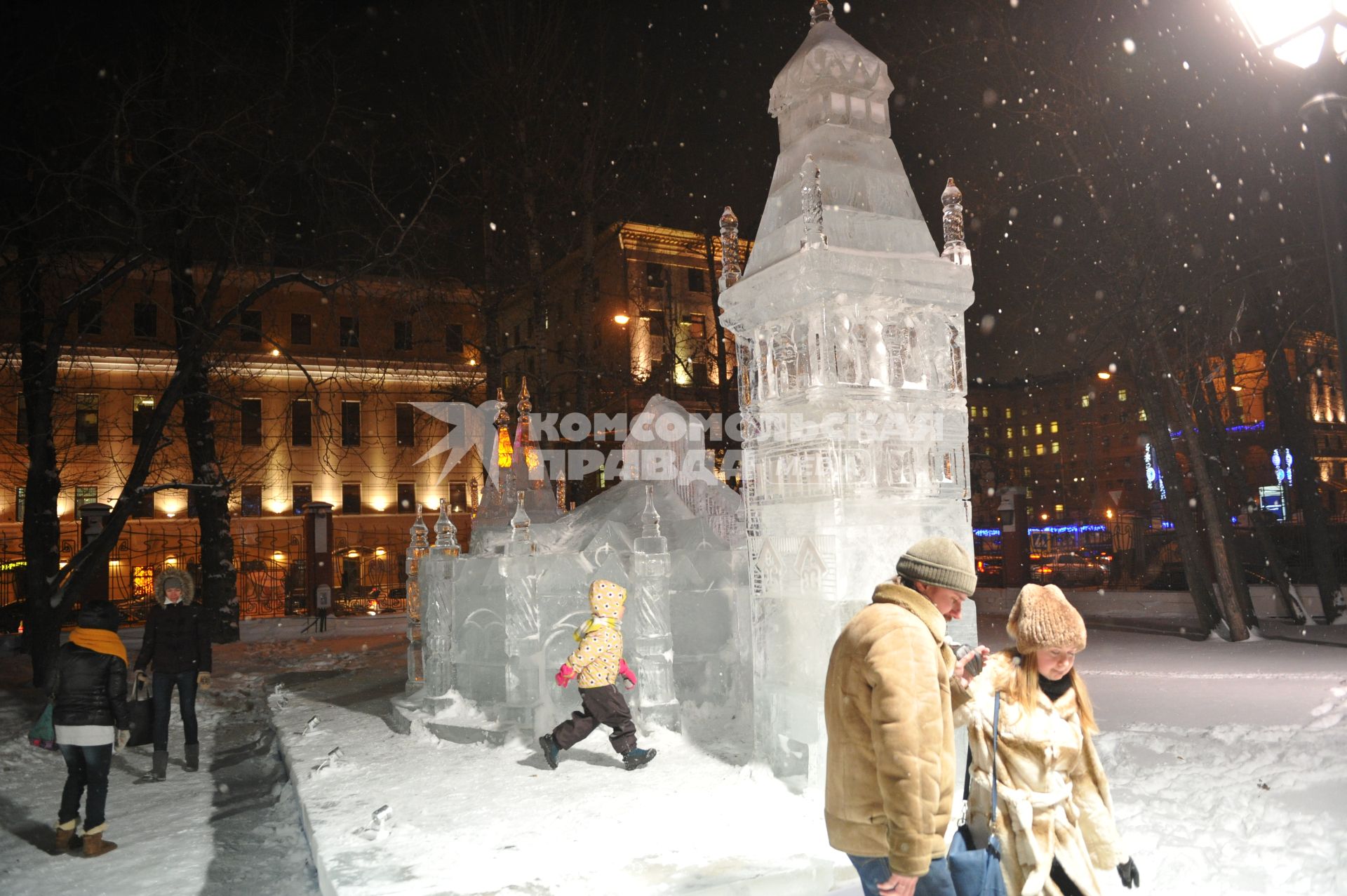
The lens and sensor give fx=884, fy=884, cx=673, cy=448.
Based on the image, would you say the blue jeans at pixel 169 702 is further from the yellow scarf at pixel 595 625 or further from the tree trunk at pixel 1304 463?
the tree trunk at pixel 1304 463

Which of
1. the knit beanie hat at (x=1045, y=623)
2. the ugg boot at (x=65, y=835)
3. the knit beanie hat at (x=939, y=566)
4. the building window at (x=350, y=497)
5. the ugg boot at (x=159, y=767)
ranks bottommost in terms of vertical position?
the ugg boot at (x=159, y=767)

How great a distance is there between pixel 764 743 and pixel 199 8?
13476 mm

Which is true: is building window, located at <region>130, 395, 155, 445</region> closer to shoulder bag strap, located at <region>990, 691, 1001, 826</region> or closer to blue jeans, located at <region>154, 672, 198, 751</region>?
blue jeans, located at <region>154, 672, 198, 751</region>

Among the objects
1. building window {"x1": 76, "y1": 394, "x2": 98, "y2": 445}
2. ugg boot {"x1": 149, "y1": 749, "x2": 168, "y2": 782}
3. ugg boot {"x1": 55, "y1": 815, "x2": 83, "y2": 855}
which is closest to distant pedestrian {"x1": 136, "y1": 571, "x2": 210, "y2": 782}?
ugg boot {"x1": 149, "y1": 749, "x2": 168, "y2": 782}

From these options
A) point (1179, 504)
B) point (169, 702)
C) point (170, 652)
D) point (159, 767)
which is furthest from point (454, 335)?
point (1179, 504)

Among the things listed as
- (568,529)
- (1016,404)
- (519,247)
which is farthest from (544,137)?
(1016,404)

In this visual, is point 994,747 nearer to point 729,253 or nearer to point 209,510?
point 729,253

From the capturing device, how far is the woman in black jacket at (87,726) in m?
5.91

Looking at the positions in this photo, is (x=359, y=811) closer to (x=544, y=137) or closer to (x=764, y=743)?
(x=764, y=743)

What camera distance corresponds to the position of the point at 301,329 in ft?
129

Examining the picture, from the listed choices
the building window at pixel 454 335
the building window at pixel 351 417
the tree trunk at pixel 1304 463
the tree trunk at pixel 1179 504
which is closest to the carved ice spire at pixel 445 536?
the building window at pixel 454 335

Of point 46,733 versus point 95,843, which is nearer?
point 95,843

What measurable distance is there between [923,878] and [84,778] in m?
5.78

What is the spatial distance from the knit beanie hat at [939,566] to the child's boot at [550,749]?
4.76 metres
